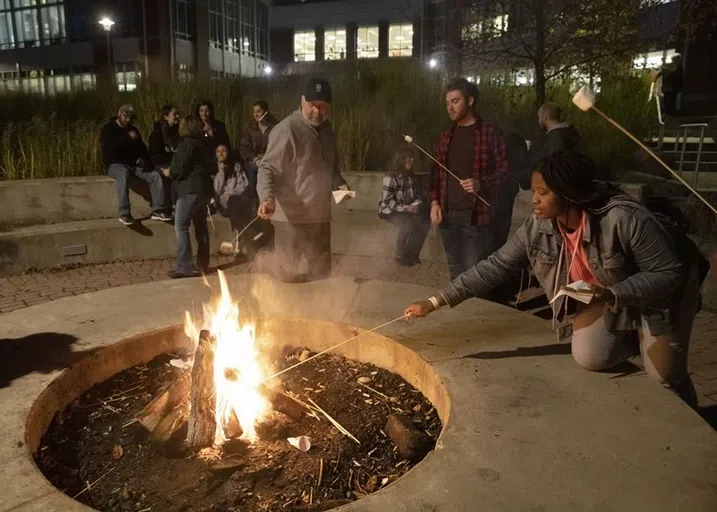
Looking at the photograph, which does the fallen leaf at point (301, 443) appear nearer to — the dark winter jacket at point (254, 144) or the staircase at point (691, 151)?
the dark winter jacket at point (254, 144)

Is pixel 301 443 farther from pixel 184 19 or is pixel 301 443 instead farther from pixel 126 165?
pixel 184 19

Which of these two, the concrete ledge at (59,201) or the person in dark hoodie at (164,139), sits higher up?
the person in dark hoodie at (164,139)

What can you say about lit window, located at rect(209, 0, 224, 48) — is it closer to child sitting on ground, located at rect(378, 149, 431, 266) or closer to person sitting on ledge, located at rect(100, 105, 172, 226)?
person sitting on ledge, located at rect(100, 105, 172, 226)

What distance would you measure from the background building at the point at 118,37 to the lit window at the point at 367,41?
7.52m

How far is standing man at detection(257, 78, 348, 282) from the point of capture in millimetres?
4930

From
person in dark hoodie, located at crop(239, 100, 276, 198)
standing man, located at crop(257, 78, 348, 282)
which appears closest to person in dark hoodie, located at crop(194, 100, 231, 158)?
person in dark hoodie, located at crop(239, 100, 276, 198)

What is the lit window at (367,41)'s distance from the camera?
39.6m

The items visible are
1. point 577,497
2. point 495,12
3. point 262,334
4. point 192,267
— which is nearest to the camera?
point 577,497

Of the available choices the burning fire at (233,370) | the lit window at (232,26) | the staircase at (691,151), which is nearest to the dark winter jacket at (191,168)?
the burning fire at (233,370)

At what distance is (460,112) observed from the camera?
5258 mm

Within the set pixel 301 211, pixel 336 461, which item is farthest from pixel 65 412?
Result: pixel 301 211

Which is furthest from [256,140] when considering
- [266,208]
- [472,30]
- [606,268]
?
[606,268]

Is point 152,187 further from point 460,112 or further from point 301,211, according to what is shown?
point 460,112

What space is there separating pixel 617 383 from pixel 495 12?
9.61 metres
